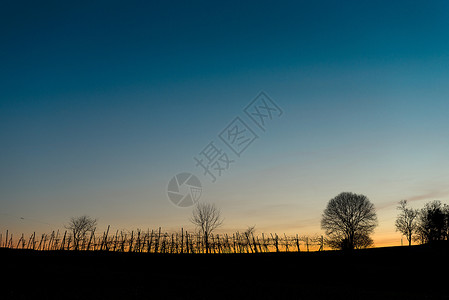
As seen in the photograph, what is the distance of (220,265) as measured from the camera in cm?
3997

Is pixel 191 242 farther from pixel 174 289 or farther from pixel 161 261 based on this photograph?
pixel 174 289

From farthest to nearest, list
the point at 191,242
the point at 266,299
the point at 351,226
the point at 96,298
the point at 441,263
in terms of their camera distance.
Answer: the point at 351,226 → the point at 191,242 → the point at 441,263 → the point at 266,299 → the point at 96,298

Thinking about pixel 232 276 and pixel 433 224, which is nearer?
pixel 232 276

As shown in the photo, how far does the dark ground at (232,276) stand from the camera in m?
20.0

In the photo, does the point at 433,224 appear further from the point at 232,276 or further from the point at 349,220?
the point at 232,276

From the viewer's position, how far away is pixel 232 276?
110 ft

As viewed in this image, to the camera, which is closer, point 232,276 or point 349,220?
point 232,276

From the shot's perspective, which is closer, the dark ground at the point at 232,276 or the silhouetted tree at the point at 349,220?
the dark ground at the point at 232,276

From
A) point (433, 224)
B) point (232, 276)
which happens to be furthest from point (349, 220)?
point (232, 276)

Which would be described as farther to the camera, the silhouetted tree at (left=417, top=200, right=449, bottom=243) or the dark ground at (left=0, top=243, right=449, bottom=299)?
the silhouetted tree at (left=417, top=200, right=449, bottom=243)

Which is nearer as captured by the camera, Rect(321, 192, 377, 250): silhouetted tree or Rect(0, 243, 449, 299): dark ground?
Rect(0, 243, 449, 299): dark ground

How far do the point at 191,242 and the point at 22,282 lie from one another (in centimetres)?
4966

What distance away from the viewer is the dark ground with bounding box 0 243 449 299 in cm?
2003

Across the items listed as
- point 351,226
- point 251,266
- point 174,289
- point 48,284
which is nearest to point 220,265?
point 251,266
